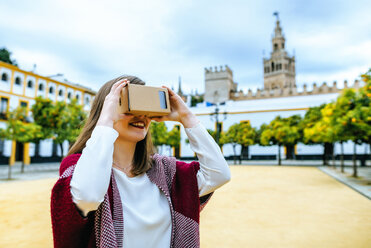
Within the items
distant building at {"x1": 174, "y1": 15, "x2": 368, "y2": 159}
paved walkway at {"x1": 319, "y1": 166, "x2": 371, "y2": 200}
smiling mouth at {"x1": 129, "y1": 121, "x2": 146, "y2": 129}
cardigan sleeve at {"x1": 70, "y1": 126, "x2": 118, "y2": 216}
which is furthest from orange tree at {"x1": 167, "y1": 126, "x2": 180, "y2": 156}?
cardigan sleeve at {"x1": 70, "y1": 126, "x2": 118, "y2": 216}

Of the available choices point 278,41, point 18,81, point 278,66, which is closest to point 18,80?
point 18,81

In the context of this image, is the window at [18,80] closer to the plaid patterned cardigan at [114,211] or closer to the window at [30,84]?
the window at [30,84]

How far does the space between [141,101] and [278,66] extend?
4681cm

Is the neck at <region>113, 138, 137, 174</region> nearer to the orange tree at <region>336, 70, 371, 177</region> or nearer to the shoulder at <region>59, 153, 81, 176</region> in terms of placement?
the shoulder at <region>59, 153, 81, 176</region>

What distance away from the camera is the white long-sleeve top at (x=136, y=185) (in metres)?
0.92

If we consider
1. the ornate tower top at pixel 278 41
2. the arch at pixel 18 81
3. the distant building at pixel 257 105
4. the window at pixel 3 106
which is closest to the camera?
the window at pixel 3 106

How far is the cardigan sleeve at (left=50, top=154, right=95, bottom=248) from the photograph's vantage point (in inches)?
35.6

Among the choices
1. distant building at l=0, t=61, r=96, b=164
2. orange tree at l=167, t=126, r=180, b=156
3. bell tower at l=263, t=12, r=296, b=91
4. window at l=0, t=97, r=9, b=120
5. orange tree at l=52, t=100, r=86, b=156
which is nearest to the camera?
orange tree at l=52, t=100, r=86, b=156

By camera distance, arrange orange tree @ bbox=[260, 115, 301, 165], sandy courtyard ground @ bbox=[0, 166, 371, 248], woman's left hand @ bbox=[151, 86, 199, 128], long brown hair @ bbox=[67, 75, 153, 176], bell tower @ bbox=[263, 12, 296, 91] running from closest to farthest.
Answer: long brown hair @ bbox=[67, 75, 153, 176] < woman's left hand @ bbox=[151, 86, 199, 128] < sandy courtyard ground @ bbox=[0, 166, 371, 248] < orange tree @ bbox=[260, 115, 301, 165] < bell tower @ bbox=[263, 12, 296, 91]

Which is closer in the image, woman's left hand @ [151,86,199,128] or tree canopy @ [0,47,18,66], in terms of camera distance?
woman's left hand @ [151,86,199,128]

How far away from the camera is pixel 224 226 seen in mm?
3947

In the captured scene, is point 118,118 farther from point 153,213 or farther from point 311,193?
point 311,193

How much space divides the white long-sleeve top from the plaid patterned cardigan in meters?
0.03

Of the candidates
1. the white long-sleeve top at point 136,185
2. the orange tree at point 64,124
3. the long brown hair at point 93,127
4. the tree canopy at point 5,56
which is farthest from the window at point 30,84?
the white long-sleeve top at point 136,185
